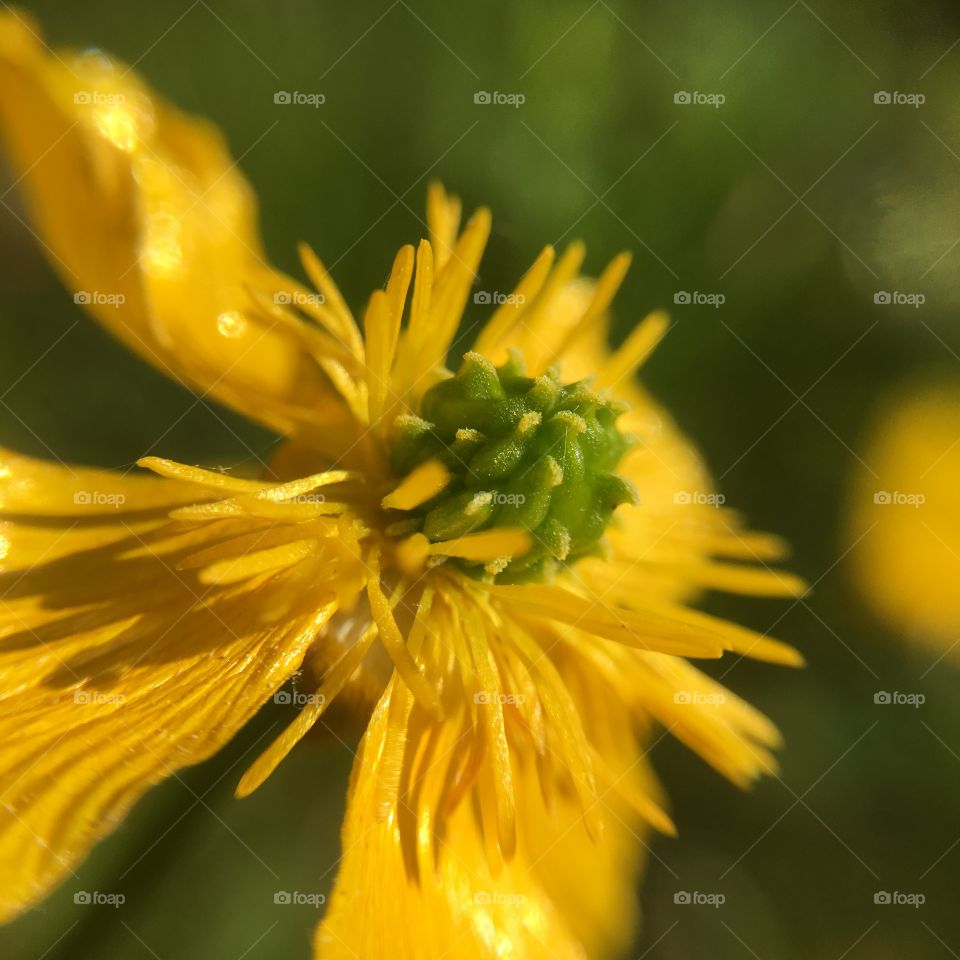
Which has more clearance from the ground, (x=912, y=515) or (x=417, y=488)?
(x=417, y=488)

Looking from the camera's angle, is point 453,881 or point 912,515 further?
point 912,515

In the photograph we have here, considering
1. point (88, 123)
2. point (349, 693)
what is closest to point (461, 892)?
point (349, 693)

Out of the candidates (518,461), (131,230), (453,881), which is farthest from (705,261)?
(453,881)

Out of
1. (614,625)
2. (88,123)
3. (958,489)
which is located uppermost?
(88,123)

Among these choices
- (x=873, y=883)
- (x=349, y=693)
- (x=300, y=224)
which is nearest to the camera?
(x=349, y=693)

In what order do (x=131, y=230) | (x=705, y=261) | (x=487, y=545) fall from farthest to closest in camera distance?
1. (x=705, y=261)
2. (x=131, y=230)
3. (x=487, y=545)

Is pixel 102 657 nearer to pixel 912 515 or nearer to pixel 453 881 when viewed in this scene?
pixel 453 881

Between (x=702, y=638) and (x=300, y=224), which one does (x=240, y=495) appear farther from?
(x=300, y=224)
